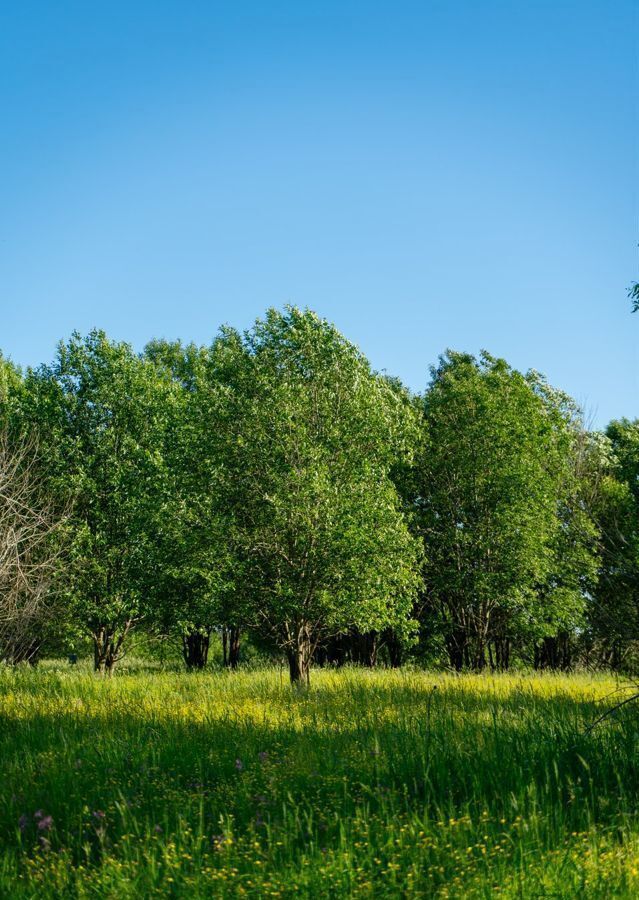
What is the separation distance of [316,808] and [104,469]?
2152 centimetres

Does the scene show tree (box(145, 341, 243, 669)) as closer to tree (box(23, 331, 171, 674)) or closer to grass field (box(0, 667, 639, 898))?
tree (box(23, 331, 171, 674))

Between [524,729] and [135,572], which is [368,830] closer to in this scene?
[524,729]

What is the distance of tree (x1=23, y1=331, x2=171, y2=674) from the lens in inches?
966

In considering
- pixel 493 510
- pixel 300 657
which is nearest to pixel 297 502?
pixel 300 657

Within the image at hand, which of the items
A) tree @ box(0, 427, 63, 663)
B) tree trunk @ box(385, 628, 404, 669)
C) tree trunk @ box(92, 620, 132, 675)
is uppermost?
tree @ box(0, 427, 63, 663)

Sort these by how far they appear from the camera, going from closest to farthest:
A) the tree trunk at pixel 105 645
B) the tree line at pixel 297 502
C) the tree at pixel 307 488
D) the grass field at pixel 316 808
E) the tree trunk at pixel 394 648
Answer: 1. the grass field at pixel 316 808
2. the tree at pixel 307 488
3. the tree line at pixel 297 502
4. the tree trunk at pixel 105 645
5. the tree trunk at pixel 394 648

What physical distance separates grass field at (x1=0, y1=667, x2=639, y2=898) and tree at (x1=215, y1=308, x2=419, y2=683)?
22.7ft

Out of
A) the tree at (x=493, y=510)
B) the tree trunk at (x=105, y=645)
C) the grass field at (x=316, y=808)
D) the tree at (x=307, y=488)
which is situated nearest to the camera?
the grass field at (x=316, y=808)

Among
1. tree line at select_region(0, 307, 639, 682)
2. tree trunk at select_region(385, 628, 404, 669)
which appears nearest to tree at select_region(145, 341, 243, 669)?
tree line at select_region(0, 307, 639, 682)

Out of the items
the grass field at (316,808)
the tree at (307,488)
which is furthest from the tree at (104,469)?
the grass field at (316,808)

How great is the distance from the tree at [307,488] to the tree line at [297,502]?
58mm

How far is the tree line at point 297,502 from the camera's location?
17609 mm

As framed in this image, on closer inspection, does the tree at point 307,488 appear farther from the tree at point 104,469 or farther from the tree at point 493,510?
the tree at point 493,510

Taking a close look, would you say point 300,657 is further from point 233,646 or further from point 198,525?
point 233,646
